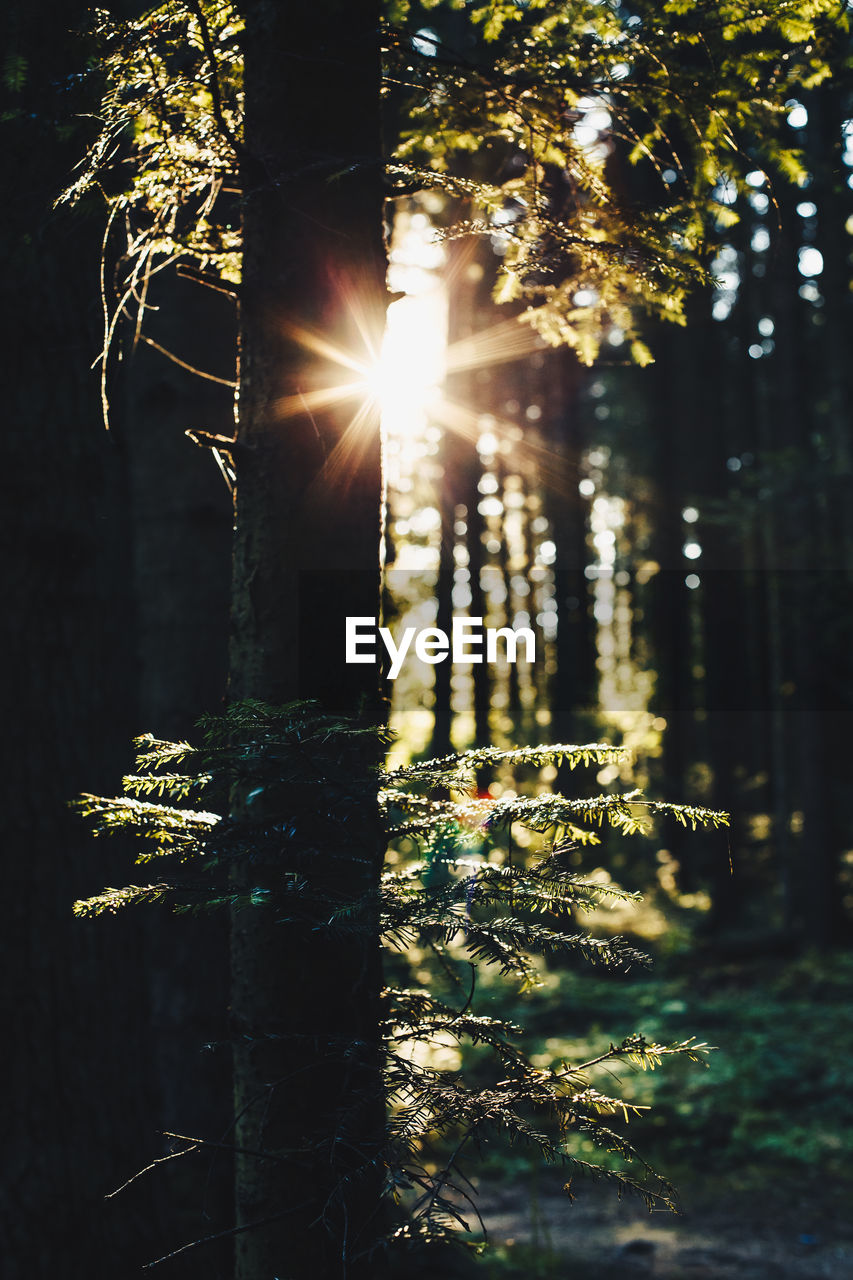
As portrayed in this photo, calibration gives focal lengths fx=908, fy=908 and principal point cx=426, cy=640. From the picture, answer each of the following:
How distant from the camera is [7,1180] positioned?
11.7 ft

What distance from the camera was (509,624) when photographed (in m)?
24.2

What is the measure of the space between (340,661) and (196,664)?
3.30 meters

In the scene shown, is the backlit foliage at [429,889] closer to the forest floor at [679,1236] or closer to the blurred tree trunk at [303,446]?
the blurred tree trunk at [303,446]

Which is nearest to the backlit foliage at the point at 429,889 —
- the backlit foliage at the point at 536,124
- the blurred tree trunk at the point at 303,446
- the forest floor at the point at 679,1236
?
the blurred tree trunk at the point at 303,446

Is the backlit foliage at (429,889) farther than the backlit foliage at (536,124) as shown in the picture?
No

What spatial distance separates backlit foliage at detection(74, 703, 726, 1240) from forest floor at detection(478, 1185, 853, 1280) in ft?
13.5

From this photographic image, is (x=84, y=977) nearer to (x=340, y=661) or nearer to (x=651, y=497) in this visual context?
(x=340, y=661)

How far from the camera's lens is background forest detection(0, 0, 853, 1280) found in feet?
12.2

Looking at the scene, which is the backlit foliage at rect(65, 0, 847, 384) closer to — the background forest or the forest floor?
the background forest

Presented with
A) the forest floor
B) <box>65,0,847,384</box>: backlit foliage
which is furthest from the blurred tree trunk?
the forest floor

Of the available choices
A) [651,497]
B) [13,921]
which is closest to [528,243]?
[13,921]

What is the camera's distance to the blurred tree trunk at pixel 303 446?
8.00 ft

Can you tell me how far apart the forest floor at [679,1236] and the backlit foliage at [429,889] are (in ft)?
13.5

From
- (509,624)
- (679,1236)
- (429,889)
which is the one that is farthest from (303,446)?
(509,624)
